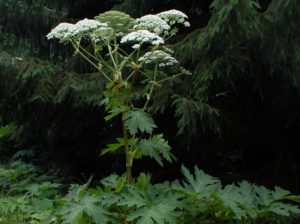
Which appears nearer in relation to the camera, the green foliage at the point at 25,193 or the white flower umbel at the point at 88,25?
the white flower umbel at the point at 88,25

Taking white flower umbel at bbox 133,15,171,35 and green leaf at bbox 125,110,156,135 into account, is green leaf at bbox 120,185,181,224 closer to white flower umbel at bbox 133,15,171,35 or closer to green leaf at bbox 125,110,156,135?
green leaf at bbox 125,110,156,135

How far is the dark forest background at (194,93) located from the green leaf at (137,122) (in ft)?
2.93

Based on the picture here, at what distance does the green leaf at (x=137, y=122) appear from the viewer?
9.46 ft

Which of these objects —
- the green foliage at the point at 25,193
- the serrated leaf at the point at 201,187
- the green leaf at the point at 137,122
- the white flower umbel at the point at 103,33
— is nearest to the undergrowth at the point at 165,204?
the serrated leaf at the point at 201,187

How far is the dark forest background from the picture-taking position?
3758 millimetres

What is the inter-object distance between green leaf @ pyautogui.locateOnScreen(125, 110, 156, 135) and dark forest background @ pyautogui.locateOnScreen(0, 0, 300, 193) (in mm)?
894

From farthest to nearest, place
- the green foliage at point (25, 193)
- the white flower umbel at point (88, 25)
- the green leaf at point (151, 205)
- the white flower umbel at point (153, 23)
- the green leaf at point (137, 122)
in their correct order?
the green foliage at point (25, 193) < the white flower umbel at point (153, 23) < the white flower umbel at point (88, 25) < the green leaf at point (137, 122) < the green leaf at point (151, 205)

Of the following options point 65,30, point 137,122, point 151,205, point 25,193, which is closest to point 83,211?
point 151,205

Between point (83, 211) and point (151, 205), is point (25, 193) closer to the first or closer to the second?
point (83, 211)

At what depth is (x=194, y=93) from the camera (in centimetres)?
409

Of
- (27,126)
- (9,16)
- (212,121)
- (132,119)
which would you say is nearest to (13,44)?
(9,16)

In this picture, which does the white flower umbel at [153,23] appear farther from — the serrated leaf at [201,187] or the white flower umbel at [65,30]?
the serrated leaf at [201,187]

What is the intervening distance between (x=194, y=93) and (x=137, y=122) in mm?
1292

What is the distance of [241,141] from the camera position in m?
4.89
